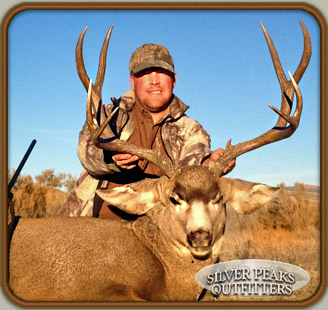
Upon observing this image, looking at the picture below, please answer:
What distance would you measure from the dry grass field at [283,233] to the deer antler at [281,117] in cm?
286

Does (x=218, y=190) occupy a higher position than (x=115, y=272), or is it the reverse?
(x=218, y=190)

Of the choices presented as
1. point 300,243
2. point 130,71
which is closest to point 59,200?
point 300,243

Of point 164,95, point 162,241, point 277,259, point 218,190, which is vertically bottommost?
point 277,259

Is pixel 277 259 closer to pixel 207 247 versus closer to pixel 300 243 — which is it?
pixel 300 243

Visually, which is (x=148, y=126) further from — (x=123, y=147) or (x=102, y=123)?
(x=123, y=147)

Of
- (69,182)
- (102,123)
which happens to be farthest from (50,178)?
(102,123)

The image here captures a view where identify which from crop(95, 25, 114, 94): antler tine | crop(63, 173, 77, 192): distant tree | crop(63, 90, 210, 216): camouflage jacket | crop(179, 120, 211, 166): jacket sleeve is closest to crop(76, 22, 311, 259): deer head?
crop(95, 25, 114, 94): antler tine

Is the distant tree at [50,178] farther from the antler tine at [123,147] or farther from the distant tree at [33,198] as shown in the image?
the antler tine at [123,147]

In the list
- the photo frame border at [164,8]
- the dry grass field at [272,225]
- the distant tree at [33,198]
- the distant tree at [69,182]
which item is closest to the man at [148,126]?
the photo frame border at [164,8]

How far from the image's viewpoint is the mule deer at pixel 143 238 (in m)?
5.80

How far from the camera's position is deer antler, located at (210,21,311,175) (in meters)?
6.42

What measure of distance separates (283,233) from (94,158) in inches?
325

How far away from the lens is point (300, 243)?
1226cm

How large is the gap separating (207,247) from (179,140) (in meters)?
3.02
